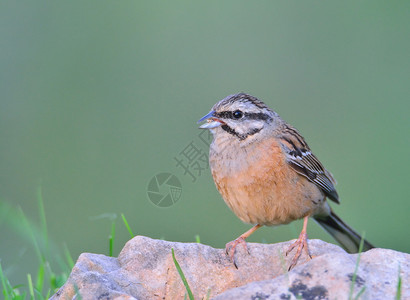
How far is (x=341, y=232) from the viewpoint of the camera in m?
7.16

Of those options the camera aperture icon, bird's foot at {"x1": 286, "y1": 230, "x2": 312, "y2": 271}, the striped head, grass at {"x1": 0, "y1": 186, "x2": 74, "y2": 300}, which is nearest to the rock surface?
bird's foot at {"x1": 286, "y1": 230, "x2": 312, "y2": 271}

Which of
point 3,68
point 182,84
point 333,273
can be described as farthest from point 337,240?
point 3,68

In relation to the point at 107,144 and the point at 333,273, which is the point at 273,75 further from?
the point at 333,273

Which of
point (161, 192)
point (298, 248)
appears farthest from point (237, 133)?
point (298, 248)

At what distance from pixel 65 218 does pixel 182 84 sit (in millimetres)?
3073

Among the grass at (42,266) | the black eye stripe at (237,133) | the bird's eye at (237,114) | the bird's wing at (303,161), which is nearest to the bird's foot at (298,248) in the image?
the grass at (42,266)

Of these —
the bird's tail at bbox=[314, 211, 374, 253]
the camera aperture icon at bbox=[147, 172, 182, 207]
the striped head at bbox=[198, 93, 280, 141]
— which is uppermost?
the striped head at bbox=[198, 93, 280, 141]

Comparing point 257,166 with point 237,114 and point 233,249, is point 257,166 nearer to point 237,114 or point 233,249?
point 237,114

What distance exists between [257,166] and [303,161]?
63cm

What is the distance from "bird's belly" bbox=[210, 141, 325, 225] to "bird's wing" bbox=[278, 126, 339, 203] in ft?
0.35

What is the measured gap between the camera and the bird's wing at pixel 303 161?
21.1 ft

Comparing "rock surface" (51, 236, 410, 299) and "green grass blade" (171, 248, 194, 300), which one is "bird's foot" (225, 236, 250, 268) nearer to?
"rock surface" (51, 236, 410, 299)

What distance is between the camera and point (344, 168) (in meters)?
10.9

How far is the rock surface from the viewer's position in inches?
161
